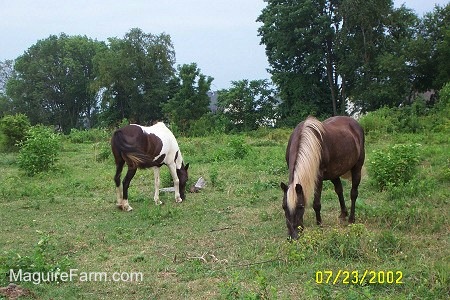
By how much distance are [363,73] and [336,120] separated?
2354 centimetres

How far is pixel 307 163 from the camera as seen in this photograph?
20.4ft

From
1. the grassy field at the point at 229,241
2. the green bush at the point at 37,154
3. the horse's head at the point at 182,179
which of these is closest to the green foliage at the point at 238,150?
the grassy field at the point at 229,241

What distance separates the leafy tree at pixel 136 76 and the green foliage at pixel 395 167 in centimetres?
3118

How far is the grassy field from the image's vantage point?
15.5 ft

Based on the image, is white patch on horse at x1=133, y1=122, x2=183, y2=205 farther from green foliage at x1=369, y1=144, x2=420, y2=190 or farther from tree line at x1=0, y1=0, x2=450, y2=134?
tree line at x1=0, y1=0, x2=450, y2=134

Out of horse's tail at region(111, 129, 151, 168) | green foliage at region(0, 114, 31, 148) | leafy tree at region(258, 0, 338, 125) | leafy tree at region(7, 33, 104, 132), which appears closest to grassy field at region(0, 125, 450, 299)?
horse's tail at region(111, 129, 151, 168)

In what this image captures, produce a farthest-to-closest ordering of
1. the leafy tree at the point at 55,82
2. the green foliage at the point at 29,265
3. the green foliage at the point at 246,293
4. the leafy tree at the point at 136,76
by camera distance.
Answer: the leafy tree at the point at 55,82 < the leafy tree at the point at 136,76 < the green foliage at the point at 29,265 < the green foliage at the point at 246,293

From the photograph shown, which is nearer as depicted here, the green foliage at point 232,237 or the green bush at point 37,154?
the green foliage at point 232,237

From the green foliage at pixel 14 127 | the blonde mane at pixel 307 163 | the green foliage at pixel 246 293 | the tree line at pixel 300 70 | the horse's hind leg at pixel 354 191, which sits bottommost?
the green foliage at pixel 246 293

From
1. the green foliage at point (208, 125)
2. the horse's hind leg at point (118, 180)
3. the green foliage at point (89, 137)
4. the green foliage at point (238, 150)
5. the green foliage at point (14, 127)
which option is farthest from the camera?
the green foliage at point (208, 125)

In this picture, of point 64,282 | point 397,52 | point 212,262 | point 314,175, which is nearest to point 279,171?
point 314,175

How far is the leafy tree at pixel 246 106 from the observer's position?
32.4 m
